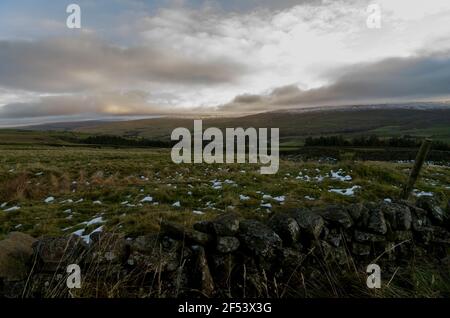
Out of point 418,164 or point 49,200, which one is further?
point 49,200

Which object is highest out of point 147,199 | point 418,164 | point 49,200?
point 418,164

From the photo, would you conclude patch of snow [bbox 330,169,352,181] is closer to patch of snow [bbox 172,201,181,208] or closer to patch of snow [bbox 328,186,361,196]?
patch of snow [bbox 328,186,361,196]

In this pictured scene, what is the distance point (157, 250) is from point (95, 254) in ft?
2.59

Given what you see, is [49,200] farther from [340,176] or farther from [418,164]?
[340,176]

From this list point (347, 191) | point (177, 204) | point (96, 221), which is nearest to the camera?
point (96, 221)

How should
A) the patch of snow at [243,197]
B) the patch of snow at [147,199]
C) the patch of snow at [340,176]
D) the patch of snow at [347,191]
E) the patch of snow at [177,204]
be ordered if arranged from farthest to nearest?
the patch of snow at [340,176] < the patch of snow at [347,191] < the patch of snow at [147,199] < the patch of snow at [243,197] < the patch of snow at [177,204]

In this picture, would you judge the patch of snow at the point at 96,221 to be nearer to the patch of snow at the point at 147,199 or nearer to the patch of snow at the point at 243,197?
the patch of snow at the point at 147,199

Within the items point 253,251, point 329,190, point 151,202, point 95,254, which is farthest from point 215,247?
point 329,190

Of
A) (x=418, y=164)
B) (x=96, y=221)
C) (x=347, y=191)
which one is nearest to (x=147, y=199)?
(x=96, y=221)

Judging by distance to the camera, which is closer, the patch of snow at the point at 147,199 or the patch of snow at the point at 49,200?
the patch of snow at the point at 147,199

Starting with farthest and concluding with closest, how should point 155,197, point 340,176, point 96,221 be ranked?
point 340,176, point 155,197, point 96,221

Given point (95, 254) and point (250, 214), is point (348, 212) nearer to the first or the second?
point (250, 214)

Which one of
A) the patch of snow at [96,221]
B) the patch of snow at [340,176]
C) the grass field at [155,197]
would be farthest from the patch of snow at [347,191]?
the patch of snow at [96,221]

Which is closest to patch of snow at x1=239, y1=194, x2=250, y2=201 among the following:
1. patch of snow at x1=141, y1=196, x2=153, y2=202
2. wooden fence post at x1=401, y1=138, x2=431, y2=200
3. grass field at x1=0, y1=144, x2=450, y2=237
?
grass field at x1=0, y1=144, x2=450, y2=237
